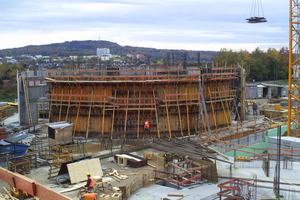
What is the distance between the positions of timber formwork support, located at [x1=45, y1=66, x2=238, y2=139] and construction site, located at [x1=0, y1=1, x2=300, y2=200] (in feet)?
0.28

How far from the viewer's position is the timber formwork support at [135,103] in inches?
1054

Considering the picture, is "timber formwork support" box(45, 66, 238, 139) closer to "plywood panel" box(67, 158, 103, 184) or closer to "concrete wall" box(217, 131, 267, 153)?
"concrete wall" box(217, 131, 267, 153)

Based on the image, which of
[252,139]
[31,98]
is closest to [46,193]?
[252,139]

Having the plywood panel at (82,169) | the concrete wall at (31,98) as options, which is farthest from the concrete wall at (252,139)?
the concrete wall at (31,98)

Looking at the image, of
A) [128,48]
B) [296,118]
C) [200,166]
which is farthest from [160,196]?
[128,48]

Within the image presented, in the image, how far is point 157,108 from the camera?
87.7 feet

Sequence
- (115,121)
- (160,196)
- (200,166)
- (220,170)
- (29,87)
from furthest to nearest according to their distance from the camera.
A: (29,87)
(115,121)
(220,170)
(200,166)
(160,196)

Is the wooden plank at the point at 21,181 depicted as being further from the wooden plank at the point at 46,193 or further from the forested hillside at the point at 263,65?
the forested hillside at the point at 263,65

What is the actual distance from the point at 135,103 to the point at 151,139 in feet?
10.4

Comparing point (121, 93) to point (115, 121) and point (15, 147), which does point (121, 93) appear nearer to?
point (115, 121)

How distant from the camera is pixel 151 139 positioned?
2623 centimetres

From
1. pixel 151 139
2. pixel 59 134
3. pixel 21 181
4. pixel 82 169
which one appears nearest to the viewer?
pixel 21 181

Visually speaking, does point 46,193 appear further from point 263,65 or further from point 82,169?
point 263,65

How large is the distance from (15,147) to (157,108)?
36.0 feet
